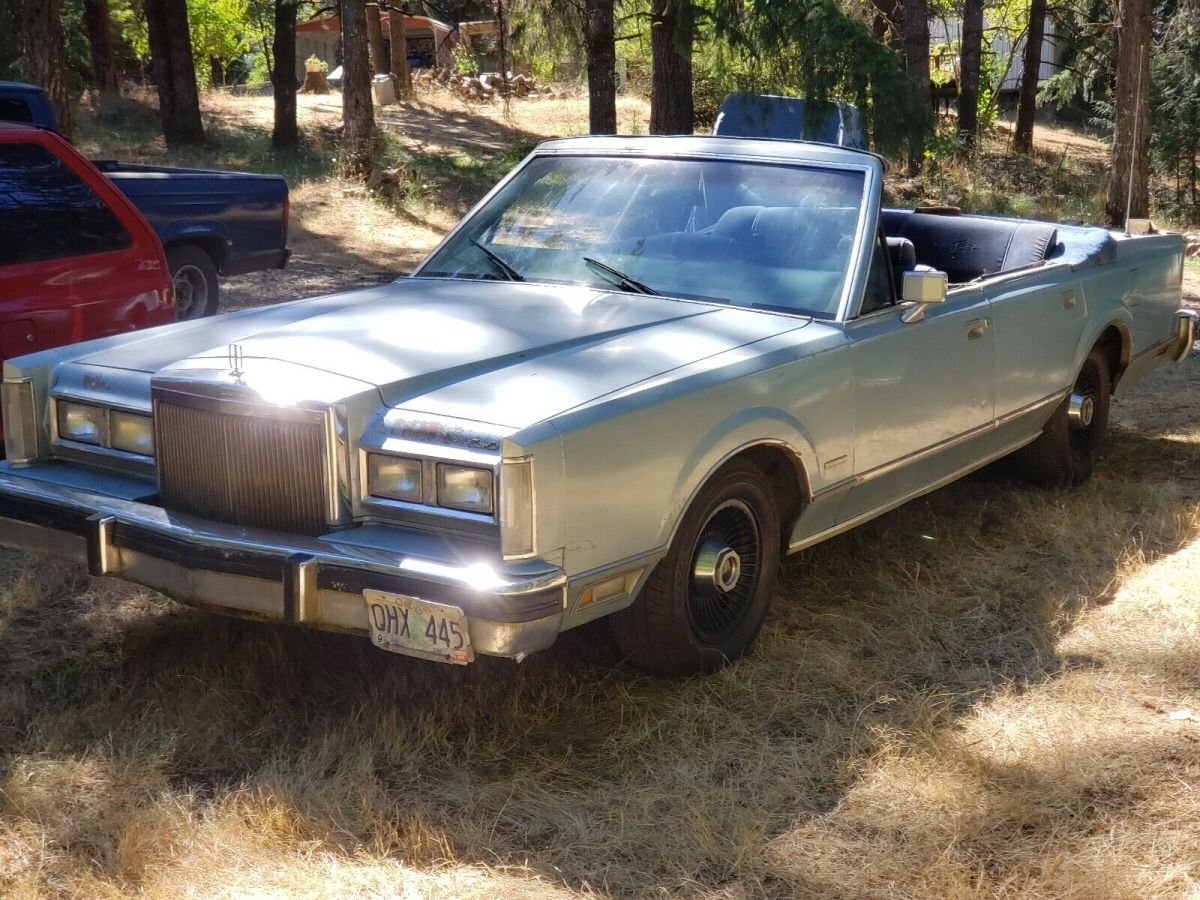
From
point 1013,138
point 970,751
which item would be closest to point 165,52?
point 1013,138

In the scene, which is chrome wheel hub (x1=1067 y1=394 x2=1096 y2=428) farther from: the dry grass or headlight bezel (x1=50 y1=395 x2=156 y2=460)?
headlight bezel (x1=50 y1=395 x2=156 y2=460)

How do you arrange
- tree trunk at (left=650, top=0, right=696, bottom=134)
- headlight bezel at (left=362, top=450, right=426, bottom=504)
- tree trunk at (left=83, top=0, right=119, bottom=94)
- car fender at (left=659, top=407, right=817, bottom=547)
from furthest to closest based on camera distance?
tree trunk at (left=83, top=0, right=119, bottom=94)
tree trunk at (left=650, top=0, right=696, bottom=134)
car fender at (left=659, top=407, right=817, bottom=547)
headlight bezel at (left=362, top=450, right=426, bottom=504)

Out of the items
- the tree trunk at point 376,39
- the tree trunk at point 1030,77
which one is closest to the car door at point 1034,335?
the tree trunk at point 1030,77

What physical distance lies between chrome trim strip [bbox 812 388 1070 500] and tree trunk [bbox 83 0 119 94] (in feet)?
78.1

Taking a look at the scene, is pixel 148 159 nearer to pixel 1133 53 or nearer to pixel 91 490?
pixel 1133 53

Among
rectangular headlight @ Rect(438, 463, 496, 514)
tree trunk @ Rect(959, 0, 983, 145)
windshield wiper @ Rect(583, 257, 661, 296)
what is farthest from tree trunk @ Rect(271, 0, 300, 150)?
rectangular headlight @ Rect(438, 463, 496, 514)

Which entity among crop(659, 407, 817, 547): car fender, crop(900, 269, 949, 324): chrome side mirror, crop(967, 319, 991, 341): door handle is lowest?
crop(659, 407, 817, 547): car fender

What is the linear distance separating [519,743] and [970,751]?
1.29 metres

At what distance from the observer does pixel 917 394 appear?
16.4 ft

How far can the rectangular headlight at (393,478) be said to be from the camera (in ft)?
11.9

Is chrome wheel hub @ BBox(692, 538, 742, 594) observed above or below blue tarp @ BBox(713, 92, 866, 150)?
below

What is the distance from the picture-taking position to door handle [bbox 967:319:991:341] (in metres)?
5.29

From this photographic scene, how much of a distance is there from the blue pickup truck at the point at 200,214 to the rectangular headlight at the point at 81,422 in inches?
185

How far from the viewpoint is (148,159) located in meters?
20.5
